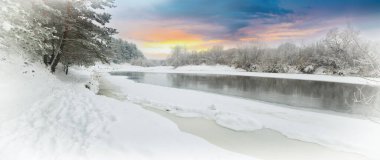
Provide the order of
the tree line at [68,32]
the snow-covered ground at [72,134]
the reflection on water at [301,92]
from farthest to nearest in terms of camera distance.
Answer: the reflection on water at [301,92] < the tree line at [68,32] < the snow-covered ground at [72,134]

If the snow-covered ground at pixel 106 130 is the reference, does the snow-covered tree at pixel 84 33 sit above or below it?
above

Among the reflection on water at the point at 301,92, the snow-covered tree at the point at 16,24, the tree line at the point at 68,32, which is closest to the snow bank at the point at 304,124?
the reflection on water at the point at 301,92

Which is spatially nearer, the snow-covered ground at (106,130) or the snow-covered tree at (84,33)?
the snow-covered ground at (106,130)

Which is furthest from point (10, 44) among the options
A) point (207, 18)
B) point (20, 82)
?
point (207, 18)

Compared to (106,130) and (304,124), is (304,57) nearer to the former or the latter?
(304,124)

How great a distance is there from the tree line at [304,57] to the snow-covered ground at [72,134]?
83.7 inches

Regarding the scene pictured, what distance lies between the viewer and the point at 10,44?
480 centimetres

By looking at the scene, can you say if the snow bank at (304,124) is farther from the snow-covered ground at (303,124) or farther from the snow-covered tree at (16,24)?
the snow-covered tree at (16,24)

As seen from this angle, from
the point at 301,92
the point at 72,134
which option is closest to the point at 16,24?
the point at 72,134

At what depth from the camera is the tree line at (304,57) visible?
2.82m

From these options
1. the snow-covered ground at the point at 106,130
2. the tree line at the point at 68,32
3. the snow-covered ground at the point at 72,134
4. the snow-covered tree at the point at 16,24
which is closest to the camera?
the snow-covered ground at the point at 72,134

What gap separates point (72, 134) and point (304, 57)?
58.7ft

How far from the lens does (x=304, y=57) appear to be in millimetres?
17438

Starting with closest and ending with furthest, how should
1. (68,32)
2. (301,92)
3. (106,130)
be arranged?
(106,130) → (68,32) → (301,92)
